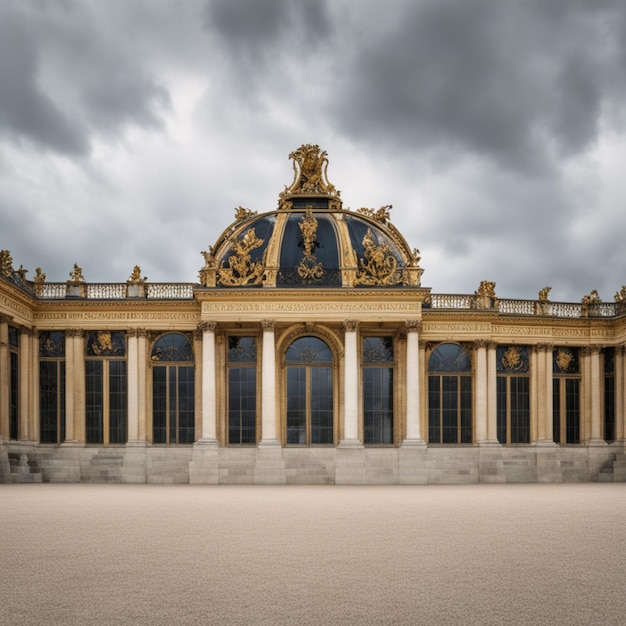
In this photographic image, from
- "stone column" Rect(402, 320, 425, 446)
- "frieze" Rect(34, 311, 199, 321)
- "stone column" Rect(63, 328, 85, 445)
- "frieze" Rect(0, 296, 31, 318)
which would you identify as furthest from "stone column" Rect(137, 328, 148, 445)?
"stone column" Rect(402, 320, 425, 446)

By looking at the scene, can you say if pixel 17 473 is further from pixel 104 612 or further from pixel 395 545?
pixel 104 612

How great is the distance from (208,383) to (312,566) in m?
36.4

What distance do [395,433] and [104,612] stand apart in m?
42.7

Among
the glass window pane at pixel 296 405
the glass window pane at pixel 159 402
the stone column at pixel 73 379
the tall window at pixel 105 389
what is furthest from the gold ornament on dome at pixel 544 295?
the stone column at pixel 73 379

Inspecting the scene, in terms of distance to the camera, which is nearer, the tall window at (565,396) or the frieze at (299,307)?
the frieze at (299,307)

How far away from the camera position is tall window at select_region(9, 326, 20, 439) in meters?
50.1

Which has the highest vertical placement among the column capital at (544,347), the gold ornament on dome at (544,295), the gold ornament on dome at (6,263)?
the gold ornament on dome at (6,263)

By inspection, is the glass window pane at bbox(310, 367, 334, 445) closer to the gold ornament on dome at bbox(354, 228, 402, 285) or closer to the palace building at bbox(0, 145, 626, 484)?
the palace building at bbox(0, 145, 626, 484)

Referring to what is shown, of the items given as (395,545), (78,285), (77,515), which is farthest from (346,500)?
(78,285)

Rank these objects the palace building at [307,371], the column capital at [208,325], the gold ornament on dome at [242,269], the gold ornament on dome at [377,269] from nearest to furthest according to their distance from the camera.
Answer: the palace building at [307,371]
the column capital at [208,325]
the gold ornament on dome at [242,269]
the gold ornament on dome at [377,269]

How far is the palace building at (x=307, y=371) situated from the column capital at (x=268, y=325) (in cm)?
9

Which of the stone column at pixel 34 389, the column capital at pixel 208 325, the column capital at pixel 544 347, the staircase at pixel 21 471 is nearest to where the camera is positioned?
the staircase at pixel 21 471

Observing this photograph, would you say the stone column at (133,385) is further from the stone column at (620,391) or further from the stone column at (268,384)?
the stone column at (620,391)

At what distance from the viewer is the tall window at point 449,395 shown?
54.6 metres
